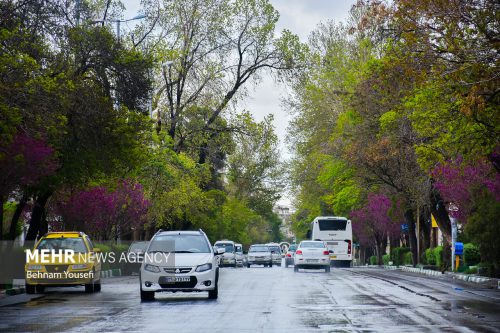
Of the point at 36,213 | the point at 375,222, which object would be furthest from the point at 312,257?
the point at 375,222

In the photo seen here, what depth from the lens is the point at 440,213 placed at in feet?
168

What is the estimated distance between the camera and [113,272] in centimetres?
4666

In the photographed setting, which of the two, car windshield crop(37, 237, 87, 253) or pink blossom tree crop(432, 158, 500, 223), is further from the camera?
pink blossom tree crop(432, 158, 500, 223)

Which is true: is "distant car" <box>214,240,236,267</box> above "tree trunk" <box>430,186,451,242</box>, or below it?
below

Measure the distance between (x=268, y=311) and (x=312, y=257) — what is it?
98.1 feet

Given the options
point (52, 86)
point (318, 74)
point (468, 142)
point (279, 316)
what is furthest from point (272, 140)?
point (279, 316)

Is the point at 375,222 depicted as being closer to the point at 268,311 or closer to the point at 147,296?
the point at 147,296

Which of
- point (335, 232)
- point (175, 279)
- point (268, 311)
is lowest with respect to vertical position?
point (268, 311)

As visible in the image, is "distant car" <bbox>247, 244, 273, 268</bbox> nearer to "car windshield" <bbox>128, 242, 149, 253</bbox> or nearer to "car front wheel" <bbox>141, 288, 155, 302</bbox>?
"car windshield" <bbox>128, 242, 149, 253</bbox>

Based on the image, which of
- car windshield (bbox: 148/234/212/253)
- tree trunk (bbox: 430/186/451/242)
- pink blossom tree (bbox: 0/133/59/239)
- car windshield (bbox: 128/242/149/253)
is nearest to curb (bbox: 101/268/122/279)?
car windshield (bbox: 128/242/149/253)

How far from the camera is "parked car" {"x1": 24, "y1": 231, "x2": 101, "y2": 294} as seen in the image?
27875mm

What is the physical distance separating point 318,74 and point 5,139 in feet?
141

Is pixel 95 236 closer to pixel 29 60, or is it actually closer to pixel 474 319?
pixel 29 60

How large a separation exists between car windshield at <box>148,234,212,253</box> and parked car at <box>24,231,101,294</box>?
4.48m
